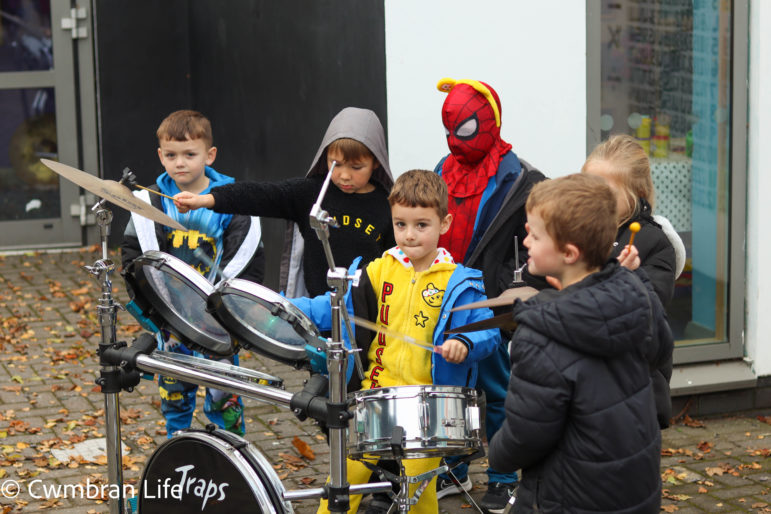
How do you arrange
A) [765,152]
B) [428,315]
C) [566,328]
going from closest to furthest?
[566,328]
[428,315]
[765,152]

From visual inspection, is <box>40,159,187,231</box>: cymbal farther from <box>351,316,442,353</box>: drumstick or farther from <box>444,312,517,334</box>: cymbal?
<box>444,312,517,334</box>: cymbal

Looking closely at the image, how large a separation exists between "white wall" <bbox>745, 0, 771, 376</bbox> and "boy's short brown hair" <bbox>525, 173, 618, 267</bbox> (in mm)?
3201

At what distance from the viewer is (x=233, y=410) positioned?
473 cm

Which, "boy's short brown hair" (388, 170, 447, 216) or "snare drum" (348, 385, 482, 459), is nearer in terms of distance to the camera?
"snare drum" (348, 385, 482, 459)

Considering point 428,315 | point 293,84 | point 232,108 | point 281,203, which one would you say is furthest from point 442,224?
point 232,108

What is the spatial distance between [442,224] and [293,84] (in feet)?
12.9

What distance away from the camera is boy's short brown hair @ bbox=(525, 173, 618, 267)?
2.82 metres

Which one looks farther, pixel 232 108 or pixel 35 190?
pixel 35 190

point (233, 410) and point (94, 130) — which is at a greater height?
point (94, 130)

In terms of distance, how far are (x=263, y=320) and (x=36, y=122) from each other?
7351 millimetres

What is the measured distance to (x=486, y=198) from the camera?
4.31 meters

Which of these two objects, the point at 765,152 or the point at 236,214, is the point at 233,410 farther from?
the point at 765,152

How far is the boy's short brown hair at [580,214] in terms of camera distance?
9.25ft

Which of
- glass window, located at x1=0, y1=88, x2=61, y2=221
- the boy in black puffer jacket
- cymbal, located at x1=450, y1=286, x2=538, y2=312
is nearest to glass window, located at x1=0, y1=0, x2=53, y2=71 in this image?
glass window, located at x1=0, y1=88, x2=61, y2=221
